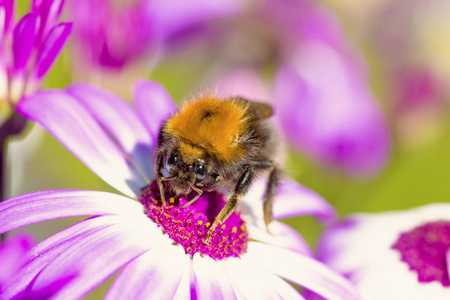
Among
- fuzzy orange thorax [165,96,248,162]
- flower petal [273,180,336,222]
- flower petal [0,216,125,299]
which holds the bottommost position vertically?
flower petal [273,180,336,222]

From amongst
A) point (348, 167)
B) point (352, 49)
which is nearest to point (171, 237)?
point (348, 167)

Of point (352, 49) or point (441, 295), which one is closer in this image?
point (441, 295)

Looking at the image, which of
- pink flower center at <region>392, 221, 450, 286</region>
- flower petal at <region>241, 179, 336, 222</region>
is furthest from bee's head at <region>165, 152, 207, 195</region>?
pink flower center at <region>392, 221, 450, 286</region>

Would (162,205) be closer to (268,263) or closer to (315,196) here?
(268,263)

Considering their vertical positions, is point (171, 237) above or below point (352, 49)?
below

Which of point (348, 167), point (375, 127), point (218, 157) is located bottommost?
point (348, 167)

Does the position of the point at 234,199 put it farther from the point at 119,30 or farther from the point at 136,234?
the point at 119,30

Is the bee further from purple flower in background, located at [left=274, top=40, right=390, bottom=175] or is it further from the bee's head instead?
purple flower in background, located at [left=274, top=40, right=390, bottom=175]
